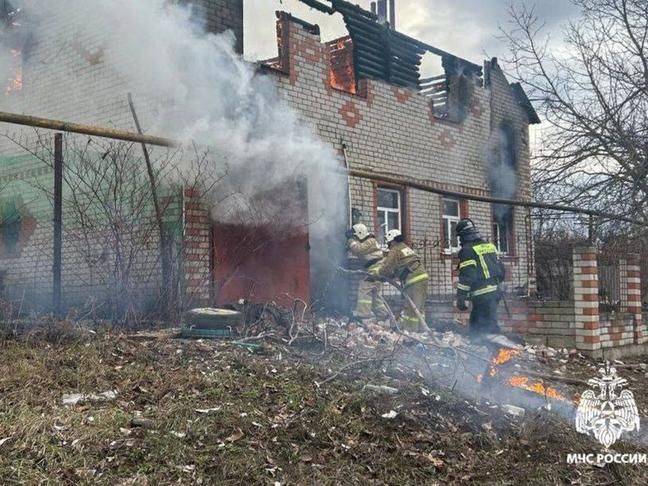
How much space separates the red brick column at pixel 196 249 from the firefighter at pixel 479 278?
2848 mm

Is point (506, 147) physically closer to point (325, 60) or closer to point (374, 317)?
point (325, 60)

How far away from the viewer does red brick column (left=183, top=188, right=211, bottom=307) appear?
694 cm

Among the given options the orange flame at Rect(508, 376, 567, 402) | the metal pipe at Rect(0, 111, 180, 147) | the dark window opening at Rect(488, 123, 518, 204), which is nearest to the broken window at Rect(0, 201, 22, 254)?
the metal pipe at Rect(0, 111, 180, 147)

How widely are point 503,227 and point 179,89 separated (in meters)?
9.73

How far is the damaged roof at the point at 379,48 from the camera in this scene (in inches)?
440

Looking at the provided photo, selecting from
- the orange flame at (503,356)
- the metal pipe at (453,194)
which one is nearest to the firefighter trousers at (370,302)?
the metal pipe at (453,194)

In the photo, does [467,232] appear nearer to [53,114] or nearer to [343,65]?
[343,65]

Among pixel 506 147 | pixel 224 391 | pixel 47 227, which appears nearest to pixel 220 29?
pixel 47 227

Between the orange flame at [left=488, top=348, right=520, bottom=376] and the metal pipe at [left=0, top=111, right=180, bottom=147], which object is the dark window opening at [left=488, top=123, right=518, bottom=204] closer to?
the orange flame at [left=488, top=348, right=520, bottom=376]

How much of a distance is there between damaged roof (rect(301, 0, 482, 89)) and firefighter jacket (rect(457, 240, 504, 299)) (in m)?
5.56

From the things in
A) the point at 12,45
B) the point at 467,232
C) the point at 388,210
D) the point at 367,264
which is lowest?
the point at 367,264

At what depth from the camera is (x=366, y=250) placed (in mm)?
9156

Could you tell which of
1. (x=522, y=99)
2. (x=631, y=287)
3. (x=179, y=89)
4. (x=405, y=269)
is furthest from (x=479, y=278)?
(x=522, y=99)

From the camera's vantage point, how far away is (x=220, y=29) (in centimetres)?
869
